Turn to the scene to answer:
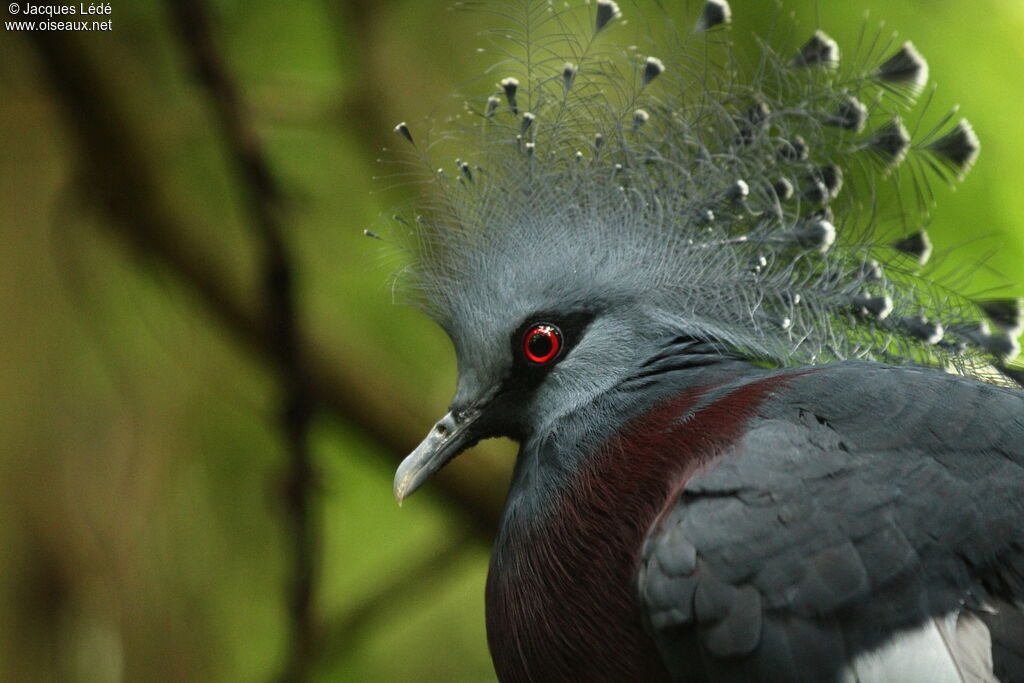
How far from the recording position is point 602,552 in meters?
2.09

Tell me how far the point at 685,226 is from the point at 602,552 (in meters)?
0.77

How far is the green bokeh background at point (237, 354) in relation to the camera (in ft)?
11.2

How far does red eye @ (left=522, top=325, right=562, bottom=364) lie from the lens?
242cm

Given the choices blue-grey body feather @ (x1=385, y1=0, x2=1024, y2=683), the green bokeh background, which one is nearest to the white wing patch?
blue-grey body feather @ (x1=385, y1=0, x2=1024, y2=683)

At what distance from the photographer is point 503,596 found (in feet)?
7.39

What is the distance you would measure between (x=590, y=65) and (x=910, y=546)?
4.14 feet

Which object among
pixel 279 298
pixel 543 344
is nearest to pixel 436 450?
pixel 543 344

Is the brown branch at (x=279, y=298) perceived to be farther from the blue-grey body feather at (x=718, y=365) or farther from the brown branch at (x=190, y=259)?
the blue-grey body feather at (x=718, y=365)

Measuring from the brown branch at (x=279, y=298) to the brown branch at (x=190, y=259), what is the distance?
124 millimetres

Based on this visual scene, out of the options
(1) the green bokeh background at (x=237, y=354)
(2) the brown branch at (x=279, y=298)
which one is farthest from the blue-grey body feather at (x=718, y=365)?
(1) the green bokeh background at (x=237, y=354)

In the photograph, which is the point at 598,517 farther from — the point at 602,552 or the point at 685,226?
the point at 685,226

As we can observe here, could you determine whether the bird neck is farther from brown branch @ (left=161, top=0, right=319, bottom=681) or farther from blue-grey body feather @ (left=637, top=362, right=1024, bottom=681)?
brown branch @ (left=161, top=0, right=319, bottom=681)

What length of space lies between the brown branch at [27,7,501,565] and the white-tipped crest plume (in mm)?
810

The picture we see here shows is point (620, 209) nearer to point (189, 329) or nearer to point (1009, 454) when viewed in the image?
point (1009, 454)
